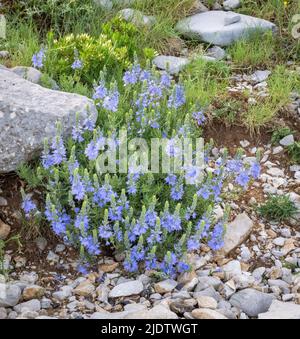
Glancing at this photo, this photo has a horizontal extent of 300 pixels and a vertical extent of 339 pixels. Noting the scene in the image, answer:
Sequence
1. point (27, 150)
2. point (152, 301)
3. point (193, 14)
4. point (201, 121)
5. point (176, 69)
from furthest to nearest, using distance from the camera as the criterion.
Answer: point (193, 14), point (176, 69), point (201, 121), point (27, 150), point (152, 301)

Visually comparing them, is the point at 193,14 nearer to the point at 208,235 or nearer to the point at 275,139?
the point at 275,139

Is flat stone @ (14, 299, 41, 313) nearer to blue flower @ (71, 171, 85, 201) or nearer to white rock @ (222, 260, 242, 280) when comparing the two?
blue flower @ (71, 171, 85, 201)

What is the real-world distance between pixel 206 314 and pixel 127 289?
1.88 ft

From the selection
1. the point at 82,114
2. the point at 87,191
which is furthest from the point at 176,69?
the point at 87,191

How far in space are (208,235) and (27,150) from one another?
1364 mm

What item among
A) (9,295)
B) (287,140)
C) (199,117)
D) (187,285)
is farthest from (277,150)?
(9,295)

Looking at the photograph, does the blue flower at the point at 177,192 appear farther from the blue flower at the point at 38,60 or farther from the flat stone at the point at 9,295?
the blue flower at the point at 38,60

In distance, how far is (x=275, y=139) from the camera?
5.55m

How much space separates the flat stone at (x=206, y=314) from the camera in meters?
3.59

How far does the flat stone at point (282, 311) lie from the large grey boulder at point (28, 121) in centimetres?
176

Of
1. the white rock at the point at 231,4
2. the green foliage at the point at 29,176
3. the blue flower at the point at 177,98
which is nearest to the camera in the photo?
the green foliage at the point at 29,176

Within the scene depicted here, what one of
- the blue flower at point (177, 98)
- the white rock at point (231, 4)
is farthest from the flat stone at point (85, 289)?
the white rock at point (231, 4)

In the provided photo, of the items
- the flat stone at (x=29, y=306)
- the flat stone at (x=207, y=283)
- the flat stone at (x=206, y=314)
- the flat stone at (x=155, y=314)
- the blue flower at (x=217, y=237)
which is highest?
the blue flower at (x=217, y=237)

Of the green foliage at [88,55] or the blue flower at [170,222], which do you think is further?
the green foliage at [88,55]
